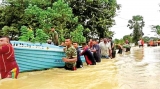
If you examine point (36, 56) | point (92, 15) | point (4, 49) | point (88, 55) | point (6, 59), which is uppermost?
point (92, 15)

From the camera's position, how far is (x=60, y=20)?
1695 cm

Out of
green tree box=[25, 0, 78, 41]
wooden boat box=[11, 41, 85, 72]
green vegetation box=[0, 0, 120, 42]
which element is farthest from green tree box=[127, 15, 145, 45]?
wooden boat box=[11, 41, 85, 72]

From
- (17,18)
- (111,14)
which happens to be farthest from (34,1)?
(111,14)

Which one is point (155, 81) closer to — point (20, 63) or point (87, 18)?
point (20, 63)

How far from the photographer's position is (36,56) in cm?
977

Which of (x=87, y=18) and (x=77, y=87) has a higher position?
(x=87, y=18)

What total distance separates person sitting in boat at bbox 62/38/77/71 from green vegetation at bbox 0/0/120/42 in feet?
15.1

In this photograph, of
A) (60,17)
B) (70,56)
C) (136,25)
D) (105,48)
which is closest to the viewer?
(70,56)

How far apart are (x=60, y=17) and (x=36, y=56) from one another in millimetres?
7153

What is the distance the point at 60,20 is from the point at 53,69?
6970mm

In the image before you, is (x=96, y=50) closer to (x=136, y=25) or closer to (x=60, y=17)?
(x=60, y=17)

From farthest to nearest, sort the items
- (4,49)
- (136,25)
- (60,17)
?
(136,25)
(60,17)
(4,49)

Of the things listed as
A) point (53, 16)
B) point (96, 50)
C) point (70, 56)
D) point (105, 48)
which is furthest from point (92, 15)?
point (70, 56)

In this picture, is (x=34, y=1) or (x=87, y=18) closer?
(x=34, y=1)
